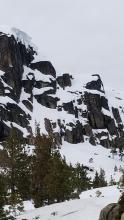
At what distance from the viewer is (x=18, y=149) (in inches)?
2055

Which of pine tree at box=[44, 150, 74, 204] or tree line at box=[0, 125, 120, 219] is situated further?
tree line at box=[0, 125, 120, 219]

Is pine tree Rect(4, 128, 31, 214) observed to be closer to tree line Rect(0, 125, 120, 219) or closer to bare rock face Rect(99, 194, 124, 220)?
tree line Rect(0, 125, 120, 219)

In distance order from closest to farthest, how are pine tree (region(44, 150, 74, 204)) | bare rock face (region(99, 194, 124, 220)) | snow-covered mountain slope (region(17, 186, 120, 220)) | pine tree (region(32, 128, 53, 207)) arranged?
bare rock face (region(99, 194, 124, 220)) < snow-covered mountain slope (region(17, 186, 120, 220)) < pine tree (region(44, 150, 74, 204)) < pine tree (region(32, 128, 53, 207))

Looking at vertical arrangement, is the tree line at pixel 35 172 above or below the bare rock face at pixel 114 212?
above

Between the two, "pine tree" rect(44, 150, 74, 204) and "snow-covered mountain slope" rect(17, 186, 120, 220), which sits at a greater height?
"pine tree" rect(44, 150, 74, 204)

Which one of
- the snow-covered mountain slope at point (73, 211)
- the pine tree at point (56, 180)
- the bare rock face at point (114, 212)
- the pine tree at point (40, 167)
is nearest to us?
the bare rock face at point (114, 212)

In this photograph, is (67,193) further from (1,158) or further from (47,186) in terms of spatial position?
(1,158)

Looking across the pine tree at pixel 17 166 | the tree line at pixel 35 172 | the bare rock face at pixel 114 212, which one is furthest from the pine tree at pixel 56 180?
the bare rock face at pixel 114 212

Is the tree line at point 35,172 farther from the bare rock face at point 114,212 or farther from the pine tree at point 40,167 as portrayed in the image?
the bare rock face at point 114,212

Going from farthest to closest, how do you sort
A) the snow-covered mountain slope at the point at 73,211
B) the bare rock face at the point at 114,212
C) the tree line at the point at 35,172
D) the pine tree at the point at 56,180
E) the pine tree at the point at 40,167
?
the pine tree at the point at 40,167, the tree line at the point at 35,172, the pine tree at the point at 56,180, the snow-covered mountain slope at the point at 73,211, the bare rock face at the point at 114,212

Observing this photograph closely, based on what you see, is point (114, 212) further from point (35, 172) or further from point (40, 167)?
point (40, 167)

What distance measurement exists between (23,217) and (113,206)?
47.0 ft

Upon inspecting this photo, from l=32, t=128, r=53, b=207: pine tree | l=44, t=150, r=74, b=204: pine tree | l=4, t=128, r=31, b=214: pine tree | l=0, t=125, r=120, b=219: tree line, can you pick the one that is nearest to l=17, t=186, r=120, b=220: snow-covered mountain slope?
l=44, t=150, r=74, b=204: pine tree

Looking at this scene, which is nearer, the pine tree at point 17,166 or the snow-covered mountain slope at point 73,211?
the snow-covered mountain slope at point 73,211
